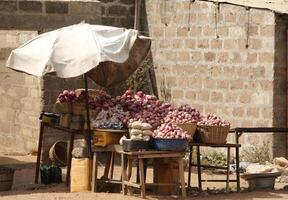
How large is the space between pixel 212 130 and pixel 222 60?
4.68m

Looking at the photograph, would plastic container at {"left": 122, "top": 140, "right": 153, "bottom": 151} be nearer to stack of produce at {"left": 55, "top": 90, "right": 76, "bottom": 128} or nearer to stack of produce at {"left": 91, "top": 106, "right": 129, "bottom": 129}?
stack of produce at {"left": 91, "top": 106, "right": 129, "bottom": 129}

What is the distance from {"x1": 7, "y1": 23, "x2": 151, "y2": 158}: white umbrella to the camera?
11.2 meters

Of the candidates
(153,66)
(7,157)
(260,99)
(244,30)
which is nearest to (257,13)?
(244,30)

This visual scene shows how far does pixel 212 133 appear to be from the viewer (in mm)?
11570

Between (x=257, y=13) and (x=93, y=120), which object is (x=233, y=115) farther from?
(x=93, y=120)

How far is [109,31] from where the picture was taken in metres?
11.8

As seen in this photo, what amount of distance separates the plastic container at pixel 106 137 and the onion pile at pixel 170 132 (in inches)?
24.9

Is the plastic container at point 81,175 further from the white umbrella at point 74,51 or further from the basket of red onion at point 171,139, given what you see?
the basket of red onion at point 171,139

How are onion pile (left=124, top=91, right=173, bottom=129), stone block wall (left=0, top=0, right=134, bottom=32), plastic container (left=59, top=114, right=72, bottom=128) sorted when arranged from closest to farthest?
onion pile (left=124, top=91, right=173, bottom=129), plastic container (left=59, top=114, right=72, bottom=128), stone block wall (left=0, top=0, right=134, bottom=32)

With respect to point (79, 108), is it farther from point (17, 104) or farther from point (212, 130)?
point (17, 104)

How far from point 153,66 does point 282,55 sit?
354 centimetres

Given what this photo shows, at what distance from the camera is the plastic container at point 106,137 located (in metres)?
11.5

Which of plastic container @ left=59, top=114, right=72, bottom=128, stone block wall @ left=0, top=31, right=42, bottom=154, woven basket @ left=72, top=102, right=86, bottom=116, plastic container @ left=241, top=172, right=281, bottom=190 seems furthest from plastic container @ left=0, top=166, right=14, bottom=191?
stone block wall @ left=0, top=31, right=42, bottom=154

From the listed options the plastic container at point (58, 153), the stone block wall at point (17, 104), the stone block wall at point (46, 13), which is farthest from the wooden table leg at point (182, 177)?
the stone block wall at point (46, 13)
